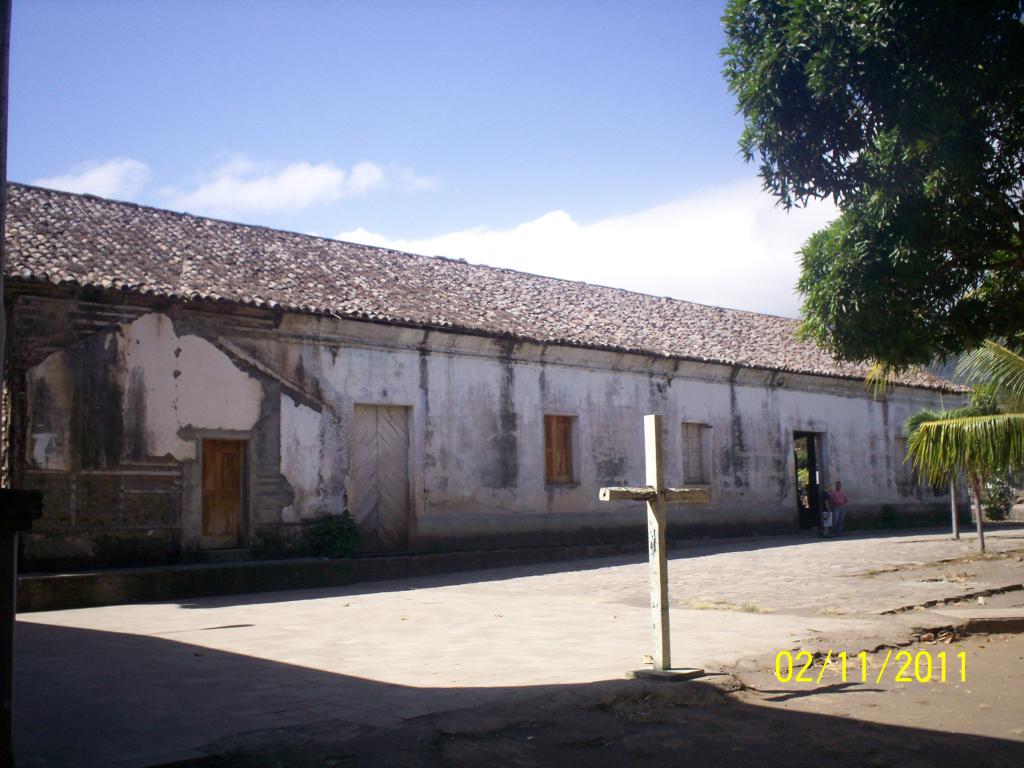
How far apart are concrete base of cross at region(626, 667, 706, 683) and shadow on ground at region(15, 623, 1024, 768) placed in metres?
0.14

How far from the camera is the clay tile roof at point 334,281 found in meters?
14.1

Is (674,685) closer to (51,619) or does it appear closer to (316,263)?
(51,619)

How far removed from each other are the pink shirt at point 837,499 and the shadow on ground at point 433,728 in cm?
1832

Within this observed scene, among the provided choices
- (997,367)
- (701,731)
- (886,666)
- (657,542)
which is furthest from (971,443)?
(701,731)

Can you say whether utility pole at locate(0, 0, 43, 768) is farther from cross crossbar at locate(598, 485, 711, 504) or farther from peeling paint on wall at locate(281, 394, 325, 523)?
peeling paint on wall at locate(281, 394, 325, 523)

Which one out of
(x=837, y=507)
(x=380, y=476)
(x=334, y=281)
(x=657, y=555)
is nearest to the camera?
(x=657, y=555)

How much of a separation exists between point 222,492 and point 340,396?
2.53 meters

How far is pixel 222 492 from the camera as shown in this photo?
574 inches

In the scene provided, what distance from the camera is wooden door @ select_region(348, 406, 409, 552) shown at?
16.2m

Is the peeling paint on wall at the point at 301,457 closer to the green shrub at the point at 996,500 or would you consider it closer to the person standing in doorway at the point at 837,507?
the person standing in doorway at the point at 837,507

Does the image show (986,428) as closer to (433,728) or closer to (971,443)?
(971,443)

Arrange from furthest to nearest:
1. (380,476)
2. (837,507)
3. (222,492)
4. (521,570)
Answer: (837,507), (380,476), (521,570), (222,492)

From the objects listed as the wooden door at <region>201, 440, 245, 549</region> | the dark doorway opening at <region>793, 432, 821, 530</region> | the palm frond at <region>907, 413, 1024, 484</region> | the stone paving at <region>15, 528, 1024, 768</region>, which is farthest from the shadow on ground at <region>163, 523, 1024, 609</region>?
the palm frond at <region>907, 413, 1024, 484</region>

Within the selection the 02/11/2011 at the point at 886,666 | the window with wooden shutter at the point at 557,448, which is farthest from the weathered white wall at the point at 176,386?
the 02/11/2011 at the point at 886,666
